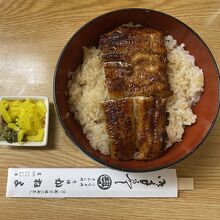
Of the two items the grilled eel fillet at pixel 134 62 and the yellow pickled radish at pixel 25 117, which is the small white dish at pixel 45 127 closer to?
the yellow pickled radish at pixel 25 117

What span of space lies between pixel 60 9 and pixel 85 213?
1079 mm

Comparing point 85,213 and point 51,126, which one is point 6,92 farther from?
point 85,213

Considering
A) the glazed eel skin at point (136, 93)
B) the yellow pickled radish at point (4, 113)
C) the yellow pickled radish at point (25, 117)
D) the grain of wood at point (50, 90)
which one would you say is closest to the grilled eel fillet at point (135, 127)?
the glazed eel skin at point (136, 93)

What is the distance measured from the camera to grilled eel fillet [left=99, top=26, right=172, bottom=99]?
1.70m

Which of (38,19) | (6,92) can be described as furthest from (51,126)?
(38,19)

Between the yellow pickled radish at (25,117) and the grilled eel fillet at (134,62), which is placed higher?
the grilled eel fillet at (134,62)

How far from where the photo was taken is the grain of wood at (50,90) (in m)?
1.74

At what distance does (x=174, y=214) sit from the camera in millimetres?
1750

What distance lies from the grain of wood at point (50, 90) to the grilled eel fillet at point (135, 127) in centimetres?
21

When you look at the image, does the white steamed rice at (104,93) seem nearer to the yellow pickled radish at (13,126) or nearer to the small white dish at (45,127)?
the small white dish at (45,127)

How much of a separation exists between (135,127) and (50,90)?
0.50 metres

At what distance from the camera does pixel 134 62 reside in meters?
1.73

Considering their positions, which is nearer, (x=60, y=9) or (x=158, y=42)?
(x=158, y=42)

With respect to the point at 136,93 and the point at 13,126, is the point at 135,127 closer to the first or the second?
the point at 136,93
